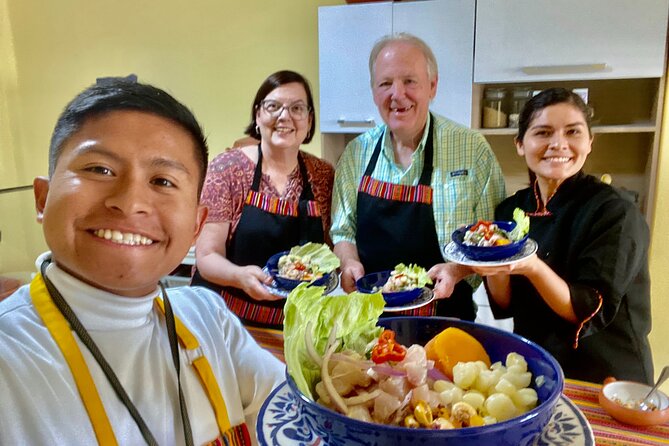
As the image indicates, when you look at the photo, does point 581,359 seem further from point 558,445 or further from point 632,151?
point 632,151

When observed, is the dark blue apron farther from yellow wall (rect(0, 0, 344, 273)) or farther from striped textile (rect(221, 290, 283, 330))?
yellow wall (rect(0, 0, 344, 273))

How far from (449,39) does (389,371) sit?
7.18 feet

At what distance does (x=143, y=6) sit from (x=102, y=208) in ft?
9.64

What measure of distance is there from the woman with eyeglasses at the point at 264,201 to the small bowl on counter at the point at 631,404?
92cm

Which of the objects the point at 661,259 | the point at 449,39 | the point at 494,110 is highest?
the point at 449,39

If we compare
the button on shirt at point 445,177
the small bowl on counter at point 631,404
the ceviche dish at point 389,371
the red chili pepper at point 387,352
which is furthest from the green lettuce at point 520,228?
the red chili pepper at point 387,352

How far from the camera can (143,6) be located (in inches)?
124

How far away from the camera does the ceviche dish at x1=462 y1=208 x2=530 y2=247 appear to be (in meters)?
1.29

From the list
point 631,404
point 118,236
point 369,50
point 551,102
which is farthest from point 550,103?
point 369,50

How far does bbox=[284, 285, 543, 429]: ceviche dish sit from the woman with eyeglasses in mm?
999

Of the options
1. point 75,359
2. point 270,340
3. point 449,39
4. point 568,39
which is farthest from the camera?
point 449,39

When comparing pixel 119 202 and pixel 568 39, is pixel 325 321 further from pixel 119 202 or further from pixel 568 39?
pixel 568 39

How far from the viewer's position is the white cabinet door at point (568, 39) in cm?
216

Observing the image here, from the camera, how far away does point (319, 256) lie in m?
1.51
